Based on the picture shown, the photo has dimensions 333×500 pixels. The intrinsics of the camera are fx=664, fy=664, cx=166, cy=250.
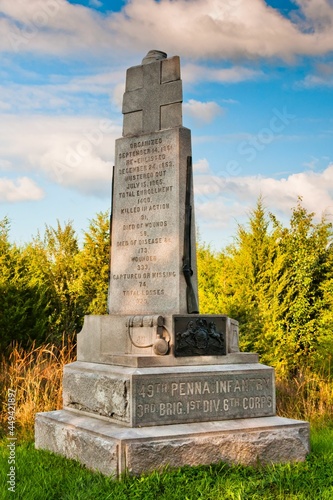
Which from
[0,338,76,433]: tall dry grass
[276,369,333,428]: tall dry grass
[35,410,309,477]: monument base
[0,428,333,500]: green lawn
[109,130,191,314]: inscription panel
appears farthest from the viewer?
[276,369,333,428]: tall dry grass

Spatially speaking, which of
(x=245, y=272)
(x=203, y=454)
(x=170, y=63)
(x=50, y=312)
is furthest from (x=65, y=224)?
(x=203, y=454)

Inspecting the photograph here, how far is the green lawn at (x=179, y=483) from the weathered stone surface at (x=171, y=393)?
548 mm

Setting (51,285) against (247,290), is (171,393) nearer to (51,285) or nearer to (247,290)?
(247,290)

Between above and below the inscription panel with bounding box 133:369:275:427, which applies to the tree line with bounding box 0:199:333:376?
above

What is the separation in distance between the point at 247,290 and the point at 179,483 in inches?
463

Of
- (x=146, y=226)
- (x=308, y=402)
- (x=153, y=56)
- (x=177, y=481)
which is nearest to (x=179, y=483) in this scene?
(x=177, y=481)

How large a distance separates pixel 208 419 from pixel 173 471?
776 millimetres

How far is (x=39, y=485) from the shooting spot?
531 cm

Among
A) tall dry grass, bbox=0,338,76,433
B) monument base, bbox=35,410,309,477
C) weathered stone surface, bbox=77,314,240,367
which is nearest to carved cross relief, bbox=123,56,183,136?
weathered stone surface, bbox=77,314,240,367

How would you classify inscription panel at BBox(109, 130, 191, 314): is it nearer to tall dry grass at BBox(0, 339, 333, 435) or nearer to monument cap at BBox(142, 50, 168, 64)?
monument cap at BBox(142, 50, 168, 64)

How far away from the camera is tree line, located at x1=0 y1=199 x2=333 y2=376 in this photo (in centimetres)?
1579

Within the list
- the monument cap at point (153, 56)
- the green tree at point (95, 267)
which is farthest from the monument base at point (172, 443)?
the green tree at point (95, 267)

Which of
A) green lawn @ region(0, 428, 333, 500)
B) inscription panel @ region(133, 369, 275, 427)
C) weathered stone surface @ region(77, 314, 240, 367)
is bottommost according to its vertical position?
green lawn @ region(0, 428, 333, 500)

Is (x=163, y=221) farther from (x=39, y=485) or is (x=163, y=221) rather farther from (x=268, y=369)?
(x=39, y=485)
